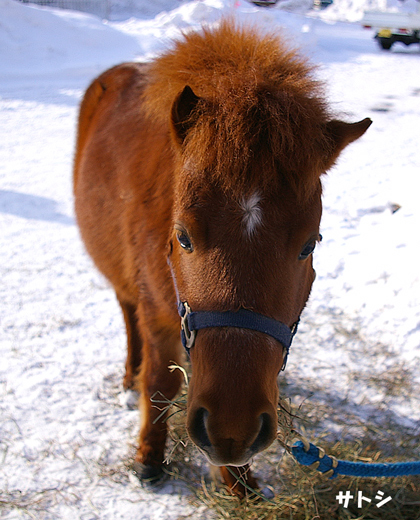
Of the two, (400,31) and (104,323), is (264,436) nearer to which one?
(104,323)

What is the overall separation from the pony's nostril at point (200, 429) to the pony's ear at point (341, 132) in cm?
105

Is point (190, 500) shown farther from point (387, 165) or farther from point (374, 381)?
point (387, 165)

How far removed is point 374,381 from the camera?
3.32 m

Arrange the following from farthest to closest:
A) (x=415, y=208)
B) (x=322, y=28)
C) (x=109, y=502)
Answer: (x=322, y=28) → (x=415, y=208) → (x=109, y=502)

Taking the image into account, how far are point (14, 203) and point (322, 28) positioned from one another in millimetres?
18564

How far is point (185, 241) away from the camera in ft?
5.51

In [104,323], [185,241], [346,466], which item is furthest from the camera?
[104,323]

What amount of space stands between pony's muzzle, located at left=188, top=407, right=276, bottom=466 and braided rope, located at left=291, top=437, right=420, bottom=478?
0.62 m

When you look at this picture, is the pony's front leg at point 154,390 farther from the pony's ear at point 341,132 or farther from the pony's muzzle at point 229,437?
the pony's ear at point 341,132

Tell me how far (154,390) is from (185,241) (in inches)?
Result: 46.0

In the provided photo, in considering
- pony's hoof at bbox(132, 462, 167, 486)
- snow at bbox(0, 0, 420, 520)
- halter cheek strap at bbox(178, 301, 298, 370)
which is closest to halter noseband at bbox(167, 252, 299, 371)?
halter cheek strap at bbox(178, 301, 298, 370)

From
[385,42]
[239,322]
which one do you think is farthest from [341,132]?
[385,42]

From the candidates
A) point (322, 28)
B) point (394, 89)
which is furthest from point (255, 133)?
point (322, 28)

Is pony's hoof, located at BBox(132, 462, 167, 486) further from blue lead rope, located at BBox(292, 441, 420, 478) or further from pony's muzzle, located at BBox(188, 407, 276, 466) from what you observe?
pony's muzzle, located at BBox(188, 407, 276, 466)
